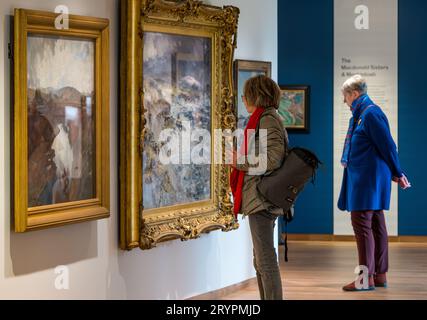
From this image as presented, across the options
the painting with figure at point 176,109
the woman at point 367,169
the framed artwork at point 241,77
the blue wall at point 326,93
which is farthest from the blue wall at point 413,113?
the painting with figure at point 176,109

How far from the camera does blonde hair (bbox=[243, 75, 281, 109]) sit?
5746 millimetres

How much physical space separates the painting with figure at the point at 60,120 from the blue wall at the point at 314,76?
21.5 feet

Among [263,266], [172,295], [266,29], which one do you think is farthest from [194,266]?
[266,29]

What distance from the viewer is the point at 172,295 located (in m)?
6.50

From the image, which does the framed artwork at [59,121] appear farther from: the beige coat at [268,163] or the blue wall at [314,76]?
the blue wall at [314,76]

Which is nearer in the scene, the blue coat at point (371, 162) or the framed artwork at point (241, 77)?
the framed artwork at point (241, 77)

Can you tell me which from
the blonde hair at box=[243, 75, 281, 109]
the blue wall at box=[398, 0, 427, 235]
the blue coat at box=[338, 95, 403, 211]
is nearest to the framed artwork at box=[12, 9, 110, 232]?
the blonde hair at box=[243, 75, 281, 109]

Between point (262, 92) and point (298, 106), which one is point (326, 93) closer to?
point (298, 106)

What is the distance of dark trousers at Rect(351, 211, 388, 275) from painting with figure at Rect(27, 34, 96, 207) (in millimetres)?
3083

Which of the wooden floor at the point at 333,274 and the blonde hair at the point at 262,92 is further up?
the blonde hair at the point at 262,92

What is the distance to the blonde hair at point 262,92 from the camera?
5.75 meters

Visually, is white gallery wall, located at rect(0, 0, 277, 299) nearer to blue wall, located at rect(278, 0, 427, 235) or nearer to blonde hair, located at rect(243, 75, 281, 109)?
blonde hair, located at rect(243, 75, 281, 109)

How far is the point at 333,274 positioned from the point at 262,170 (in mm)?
3516

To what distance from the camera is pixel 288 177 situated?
5582 millimetres
